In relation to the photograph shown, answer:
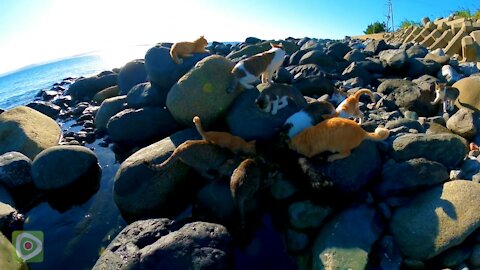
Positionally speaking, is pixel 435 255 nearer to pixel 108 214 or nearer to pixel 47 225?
pixel 108 214

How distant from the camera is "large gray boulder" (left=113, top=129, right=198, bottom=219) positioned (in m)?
5.32

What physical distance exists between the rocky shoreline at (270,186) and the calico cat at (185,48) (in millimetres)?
203

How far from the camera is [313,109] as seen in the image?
18.4 ft

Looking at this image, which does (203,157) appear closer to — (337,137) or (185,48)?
(337,137)

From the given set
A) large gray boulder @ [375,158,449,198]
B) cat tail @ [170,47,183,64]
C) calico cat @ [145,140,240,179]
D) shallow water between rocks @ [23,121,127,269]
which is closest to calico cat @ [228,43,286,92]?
calico cat @ [145,140,240,179]

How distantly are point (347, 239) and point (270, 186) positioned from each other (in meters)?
1.40

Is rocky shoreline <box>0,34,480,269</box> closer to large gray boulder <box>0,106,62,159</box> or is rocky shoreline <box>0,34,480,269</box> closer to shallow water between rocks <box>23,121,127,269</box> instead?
large gray boulder <box>0,106,62,159</box>

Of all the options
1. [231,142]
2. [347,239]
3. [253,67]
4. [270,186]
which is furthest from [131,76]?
[347,239]

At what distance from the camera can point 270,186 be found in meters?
5.06

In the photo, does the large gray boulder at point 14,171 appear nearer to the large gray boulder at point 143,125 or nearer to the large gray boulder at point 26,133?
the large gray boulder at point 26,133

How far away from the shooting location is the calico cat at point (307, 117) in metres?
5.35

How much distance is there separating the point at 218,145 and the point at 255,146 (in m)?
0.60

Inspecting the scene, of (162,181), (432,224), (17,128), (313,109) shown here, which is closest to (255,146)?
→ (313,109)

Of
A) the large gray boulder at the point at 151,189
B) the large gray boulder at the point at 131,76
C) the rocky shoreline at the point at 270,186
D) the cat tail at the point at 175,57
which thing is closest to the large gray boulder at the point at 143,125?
the rocky shoreline at the point at 270,186
